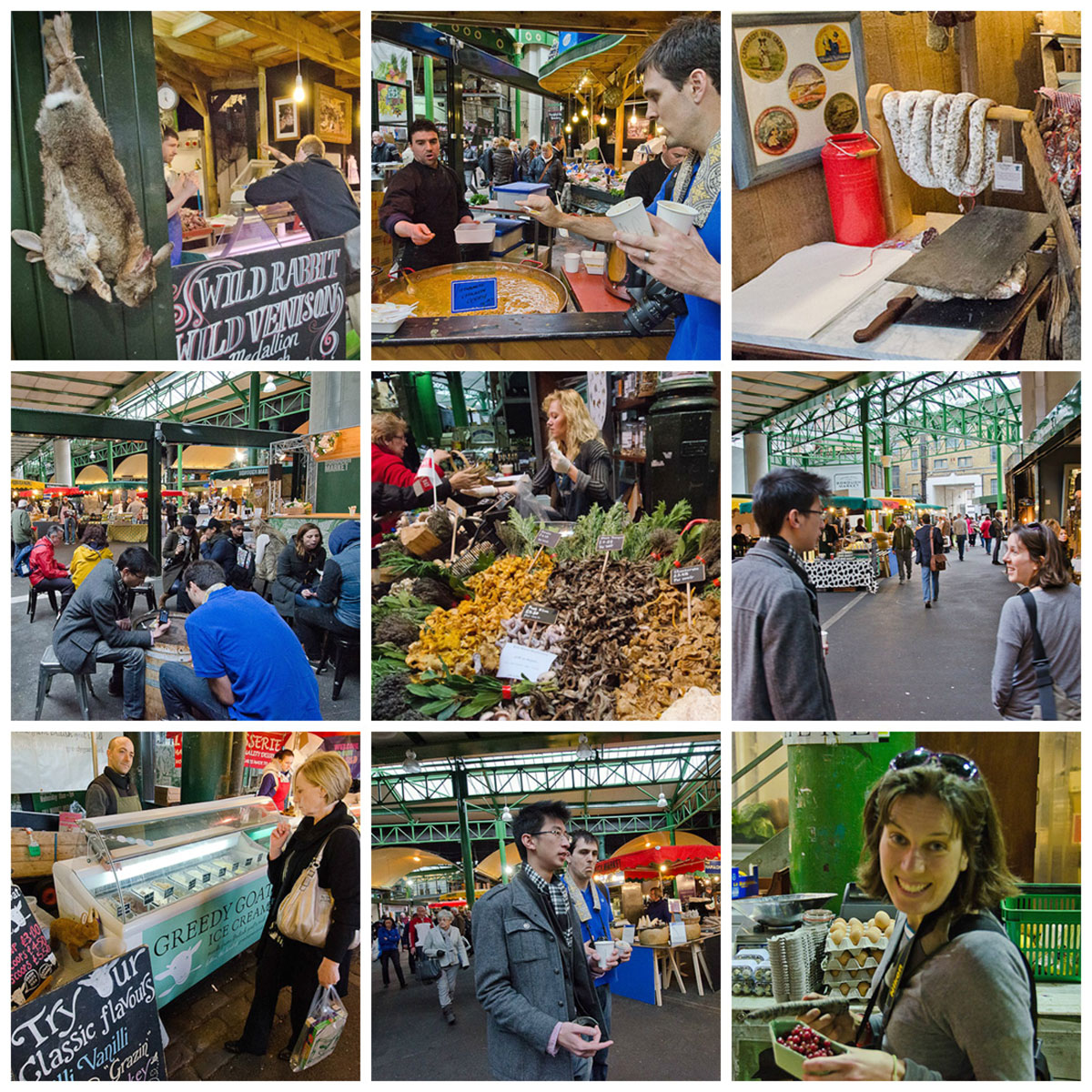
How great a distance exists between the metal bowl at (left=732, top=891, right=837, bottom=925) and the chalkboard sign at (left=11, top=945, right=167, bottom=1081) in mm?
1674

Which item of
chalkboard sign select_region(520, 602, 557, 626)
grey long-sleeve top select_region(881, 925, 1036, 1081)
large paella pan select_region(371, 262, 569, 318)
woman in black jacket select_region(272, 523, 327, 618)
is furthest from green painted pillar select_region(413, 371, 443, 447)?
grey long-sleeve top select_region(881, 925, 1036, 1081)

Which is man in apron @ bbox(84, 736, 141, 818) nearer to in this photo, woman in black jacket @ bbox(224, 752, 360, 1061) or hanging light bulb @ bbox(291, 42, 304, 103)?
woman in black jacket @ bbox(224, 752, 360, 1061)

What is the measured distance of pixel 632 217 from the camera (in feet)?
7.03

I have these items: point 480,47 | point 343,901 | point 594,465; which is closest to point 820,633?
point 594,465

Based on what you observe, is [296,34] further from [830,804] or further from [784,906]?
[784,906]

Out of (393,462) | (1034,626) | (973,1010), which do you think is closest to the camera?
(973,1010)

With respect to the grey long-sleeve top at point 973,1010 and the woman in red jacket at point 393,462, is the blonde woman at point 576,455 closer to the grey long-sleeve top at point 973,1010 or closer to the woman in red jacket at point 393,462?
the woman in red jacket at point 393,462

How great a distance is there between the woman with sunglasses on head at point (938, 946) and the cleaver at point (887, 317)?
44.5 inches

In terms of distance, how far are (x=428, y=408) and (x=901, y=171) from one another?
1523mm

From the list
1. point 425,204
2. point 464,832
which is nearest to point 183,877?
point 464,832

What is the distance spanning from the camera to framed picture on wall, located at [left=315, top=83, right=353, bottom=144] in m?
2.41

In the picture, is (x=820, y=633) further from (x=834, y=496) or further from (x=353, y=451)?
(x=353, y=451)

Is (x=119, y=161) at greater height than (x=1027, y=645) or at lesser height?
greater

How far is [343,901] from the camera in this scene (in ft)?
7.91
